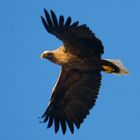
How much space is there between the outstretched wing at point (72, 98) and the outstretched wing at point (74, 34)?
913 mm

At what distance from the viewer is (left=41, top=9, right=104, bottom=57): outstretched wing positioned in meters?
18.6

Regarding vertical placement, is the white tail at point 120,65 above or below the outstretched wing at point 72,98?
above

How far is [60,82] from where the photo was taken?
2064 cm

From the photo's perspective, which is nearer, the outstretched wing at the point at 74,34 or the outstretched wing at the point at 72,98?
the outstretched wing at the point at 74,34

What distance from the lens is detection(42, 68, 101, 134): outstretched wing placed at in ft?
→ 66.2

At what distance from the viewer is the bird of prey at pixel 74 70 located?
61.8ft

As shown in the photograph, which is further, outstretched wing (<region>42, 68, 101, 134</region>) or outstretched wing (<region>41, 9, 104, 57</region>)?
outstretched wing (<region>42, 68, 101, 134</region>)

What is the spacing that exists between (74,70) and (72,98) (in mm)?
816

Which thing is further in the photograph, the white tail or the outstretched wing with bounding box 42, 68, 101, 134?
the outstretched wing with bounding box 42, 68, 101, 134

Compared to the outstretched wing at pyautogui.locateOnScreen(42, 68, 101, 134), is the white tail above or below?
above

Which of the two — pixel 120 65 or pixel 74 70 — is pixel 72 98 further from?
pixel 120 65

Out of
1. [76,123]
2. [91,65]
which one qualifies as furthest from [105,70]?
[76,123]

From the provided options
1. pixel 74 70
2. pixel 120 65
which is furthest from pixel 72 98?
pixel 120 65

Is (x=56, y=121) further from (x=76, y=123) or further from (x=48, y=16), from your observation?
(x=48, y=16)
